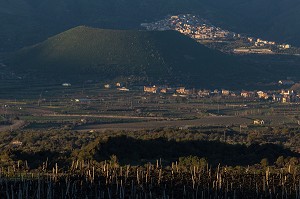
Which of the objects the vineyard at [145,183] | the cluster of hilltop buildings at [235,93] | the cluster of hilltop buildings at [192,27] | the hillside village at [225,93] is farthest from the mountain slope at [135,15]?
the vineyard at [145,183]

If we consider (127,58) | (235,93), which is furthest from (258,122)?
(127,58)

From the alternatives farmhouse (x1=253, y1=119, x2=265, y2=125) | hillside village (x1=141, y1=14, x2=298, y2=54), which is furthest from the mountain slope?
farmhouse (x1=253, y1=119, x2=265, y2=125)

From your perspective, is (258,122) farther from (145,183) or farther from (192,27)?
(192,27)

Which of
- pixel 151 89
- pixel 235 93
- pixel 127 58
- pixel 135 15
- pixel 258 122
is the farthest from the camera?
pixel 135 15

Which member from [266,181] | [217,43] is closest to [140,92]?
[217,43]

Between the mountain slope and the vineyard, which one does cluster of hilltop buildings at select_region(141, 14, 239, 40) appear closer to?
the mountain slope

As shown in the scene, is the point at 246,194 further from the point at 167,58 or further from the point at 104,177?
the point at 167,58
